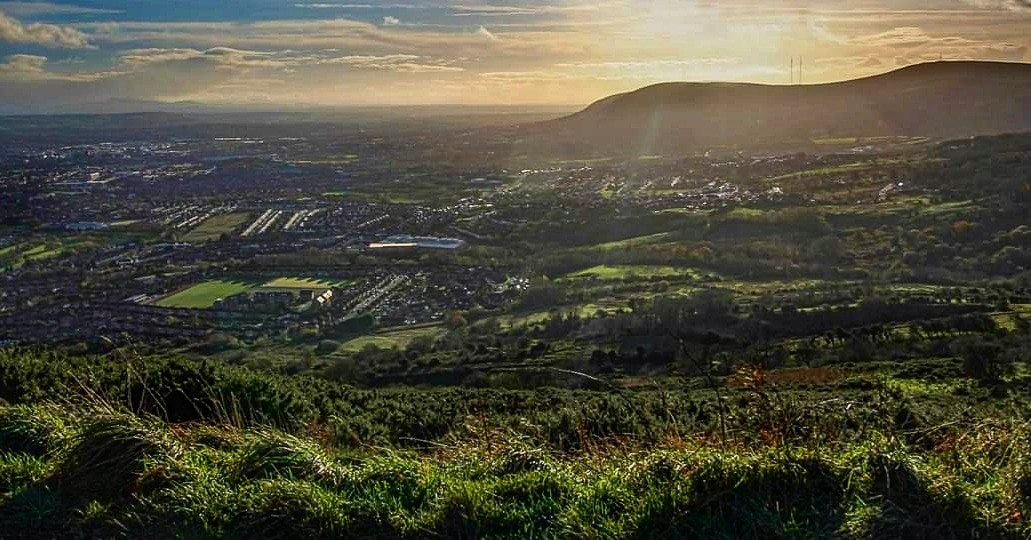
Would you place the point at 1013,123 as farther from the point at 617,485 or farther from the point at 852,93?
the point at 617,485

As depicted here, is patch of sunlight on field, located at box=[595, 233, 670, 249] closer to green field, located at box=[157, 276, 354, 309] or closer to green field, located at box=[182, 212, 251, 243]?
green field, located at box=[157, 276, 354, 309]

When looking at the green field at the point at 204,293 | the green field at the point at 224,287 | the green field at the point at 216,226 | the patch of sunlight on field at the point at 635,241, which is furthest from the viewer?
the patch of sunlight on field at the point at 635,241

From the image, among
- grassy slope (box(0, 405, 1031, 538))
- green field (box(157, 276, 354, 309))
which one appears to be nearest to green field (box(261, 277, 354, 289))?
green field (box(157, 276, 354, 309))

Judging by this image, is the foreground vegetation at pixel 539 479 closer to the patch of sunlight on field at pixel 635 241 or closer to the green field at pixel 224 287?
the green field at pixel 224 287

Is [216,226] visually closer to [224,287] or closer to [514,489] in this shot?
[224,287]

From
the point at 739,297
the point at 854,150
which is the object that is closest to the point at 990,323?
the point at 739,297

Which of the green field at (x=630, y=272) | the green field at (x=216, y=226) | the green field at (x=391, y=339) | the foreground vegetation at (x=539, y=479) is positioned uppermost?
the foreground vegetation at (x=539, y=479)

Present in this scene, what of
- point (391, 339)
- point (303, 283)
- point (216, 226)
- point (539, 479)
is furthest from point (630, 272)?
point (539, 479)

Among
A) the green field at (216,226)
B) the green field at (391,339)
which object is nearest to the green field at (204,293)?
the green field at (391,339)
